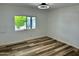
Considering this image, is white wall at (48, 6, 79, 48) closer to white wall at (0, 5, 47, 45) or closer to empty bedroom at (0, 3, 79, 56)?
empty bedroom at (0, 3, 79, 56)

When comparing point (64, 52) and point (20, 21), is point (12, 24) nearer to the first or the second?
point (20, 21)

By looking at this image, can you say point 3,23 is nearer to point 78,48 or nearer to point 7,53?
point 7,53

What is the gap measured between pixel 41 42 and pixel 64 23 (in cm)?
38

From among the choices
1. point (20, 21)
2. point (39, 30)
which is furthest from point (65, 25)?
point (20, 21)

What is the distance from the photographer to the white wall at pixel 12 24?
1.08 m

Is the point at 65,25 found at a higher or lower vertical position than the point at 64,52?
higher

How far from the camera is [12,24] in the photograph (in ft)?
3.60

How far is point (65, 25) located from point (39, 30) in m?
0.33

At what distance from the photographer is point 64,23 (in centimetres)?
124

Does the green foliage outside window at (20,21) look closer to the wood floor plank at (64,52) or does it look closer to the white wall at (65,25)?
the white wall at (65,25)

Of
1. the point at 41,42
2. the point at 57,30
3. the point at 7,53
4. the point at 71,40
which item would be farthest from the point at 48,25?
the point at 7,53

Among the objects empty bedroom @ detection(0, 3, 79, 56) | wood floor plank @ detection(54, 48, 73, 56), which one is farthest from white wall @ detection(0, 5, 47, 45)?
wood floor plank @ detection(54, 48, 73, 56)

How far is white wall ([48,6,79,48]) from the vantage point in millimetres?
1176

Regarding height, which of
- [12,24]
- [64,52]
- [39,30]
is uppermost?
[12,24]
